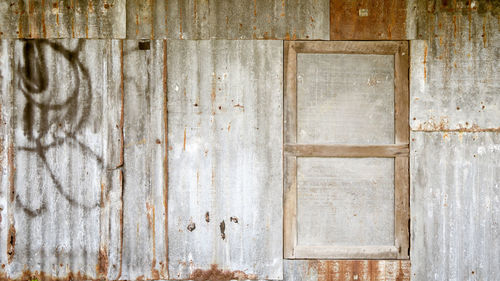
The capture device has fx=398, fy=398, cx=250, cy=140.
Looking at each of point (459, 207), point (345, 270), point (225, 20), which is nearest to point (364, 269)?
point (345, 270)

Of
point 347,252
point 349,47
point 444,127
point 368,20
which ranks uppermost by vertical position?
point 368,20

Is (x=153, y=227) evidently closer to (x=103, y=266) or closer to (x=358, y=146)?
(x=103, y=266)

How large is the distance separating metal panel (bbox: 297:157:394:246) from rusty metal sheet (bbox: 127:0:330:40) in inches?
40.4

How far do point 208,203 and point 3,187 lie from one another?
1.59 meters

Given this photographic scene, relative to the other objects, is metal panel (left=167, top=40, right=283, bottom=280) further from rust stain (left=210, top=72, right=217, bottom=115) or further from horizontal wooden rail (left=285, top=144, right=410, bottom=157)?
horizontal wooden rail (left=285, top=144, right=410, bottom=157)

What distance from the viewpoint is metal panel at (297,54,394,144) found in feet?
10.2

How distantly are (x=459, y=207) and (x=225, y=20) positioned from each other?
91.9 inches

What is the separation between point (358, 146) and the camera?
3084 millimetres

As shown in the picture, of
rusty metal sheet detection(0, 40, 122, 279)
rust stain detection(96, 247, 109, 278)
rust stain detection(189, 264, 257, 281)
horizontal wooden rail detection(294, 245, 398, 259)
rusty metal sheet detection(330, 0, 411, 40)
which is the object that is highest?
rusty metal sheet detection(330, 0, 411, 40)

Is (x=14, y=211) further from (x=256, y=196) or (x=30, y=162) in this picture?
(x=256, y=196)

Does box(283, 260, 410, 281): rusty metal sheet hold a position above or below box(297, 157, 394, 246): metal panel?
below

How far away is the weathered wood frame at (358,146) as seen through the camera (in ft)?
10.1

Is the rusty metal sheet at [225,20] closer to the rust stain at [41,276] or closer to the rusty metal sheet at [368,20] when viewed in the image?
the rusty metal sheet at [368,20]

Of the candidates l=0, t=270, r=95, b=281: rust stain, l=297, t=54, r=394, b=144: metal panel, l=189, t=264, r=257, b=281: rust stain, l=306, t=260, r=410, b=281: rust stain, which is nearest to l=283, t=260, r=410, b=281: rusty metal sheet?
l=306, t=260, r=410, b=281: rust stain
